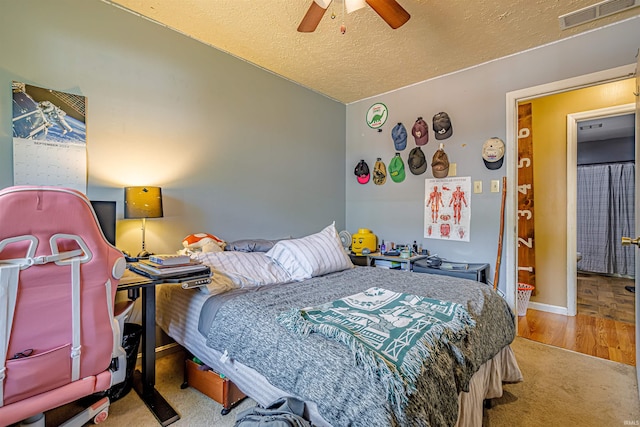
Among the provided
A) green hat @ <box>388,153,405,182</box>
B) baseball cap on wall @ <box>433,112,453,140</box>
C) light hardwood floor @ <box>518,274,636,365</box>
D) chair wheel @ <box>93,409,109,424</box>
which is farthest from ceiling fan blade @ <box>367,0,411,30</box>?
light hardwood floor @ <box>518,274,636,365</box>

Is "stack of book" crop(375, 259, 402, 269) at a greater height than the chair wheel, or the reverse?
"stack of book" crop(375, 259, 402, 269)

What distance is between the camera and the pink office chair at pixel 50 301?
1043mm

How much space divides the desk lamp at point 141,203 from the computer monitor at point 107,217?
99 mm

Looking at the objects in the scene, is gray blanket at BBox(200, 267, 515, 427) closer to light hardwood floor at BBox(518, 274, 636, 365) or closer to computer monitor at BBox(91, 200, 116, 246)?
computer monitor at BBox(91, 200, 116, 246)

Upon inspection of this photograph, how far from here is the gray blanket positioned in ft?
2.93

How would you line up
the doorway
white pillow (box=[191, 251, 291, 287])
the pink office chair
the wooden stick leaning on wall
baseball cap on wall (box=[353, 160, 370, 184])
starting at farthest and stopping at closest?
baseball cap on wall (box=[353, 160, 370, 184]), the wooden stick leaning on wall, the doorway, white pillow (box=[191, 251, 291, 287]), the pink office chair

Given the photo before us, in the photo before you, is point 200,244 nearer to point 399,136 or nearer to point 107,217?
point 107,217

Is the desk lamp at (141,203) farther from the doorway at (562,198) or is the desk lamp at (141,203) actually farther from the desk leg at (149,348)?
the doorway at (562,198)

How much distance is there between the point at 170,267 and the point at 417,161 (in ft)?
8.68

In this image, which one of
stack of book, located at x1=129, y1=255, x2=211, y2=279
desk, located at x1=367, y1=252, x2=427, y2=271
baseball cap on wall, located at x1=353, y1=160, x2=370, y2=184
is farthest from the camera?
baseball cap on wall, located at x1=353, y1=160, x2=370, y2=184

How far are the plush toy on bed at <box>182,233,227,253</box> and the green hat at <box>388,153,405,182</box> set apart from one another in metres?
2.13

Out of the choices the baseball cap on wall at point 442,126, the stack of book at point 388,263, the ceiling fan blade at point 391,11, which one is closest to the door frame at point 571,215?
the baseball cap on wall at point 442,126

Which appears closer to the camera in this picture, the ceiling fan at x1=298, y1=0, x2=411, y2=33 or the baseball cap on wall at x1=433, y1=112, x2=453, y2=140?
the ceiling fan at x1=298, y1=0, x2=411, y2=33

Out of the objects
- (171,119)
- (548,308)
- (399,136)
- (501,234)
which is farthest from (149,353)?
(548,308)
